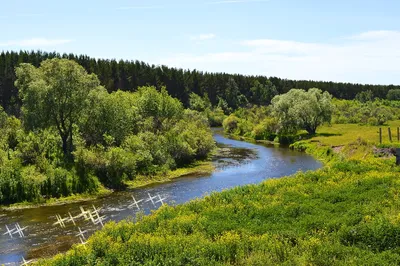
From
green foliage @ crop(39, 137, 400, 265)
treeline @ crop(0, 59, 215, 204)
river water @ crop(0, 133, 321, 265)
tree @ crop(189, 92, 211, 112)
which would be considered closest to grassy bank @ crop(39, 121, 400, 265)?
green foliage @ crop(39, 137, 400, 265)

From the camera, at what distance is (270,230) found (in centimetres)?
2169


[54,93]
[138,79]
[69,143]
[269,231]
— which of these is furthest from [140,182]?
[138,79]

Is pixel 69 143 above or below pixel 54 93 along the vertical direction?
below

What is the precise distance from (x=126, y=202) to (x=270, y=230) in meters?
22.4

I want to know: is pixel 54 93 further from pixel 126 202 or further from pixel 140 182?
pixel 126 202

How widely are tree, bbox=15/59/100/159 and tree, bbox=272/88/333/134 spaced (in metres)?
55.6

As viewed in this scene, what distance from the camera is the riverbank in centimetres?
4000

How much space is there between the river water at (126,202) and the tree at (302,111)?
65.8 feet

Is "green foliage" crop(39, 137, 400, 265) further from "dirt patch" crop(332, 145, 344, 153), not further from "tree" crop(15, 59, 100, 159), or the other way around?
"dirt patch" crop(332, 145, 344, 153)

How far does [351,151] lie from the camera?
198 ft

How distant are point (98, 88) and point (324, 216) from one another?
39131 mm

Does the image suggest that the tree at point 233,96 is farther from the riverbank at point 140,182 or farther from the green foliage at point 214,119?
the riverbank at point 140,182

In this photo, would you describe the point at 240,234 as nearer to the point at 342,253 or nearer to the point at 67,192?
the point at 342,253

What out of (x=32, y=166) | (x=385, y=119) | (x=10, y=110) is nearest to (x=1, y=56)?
(x=10, y=110)
